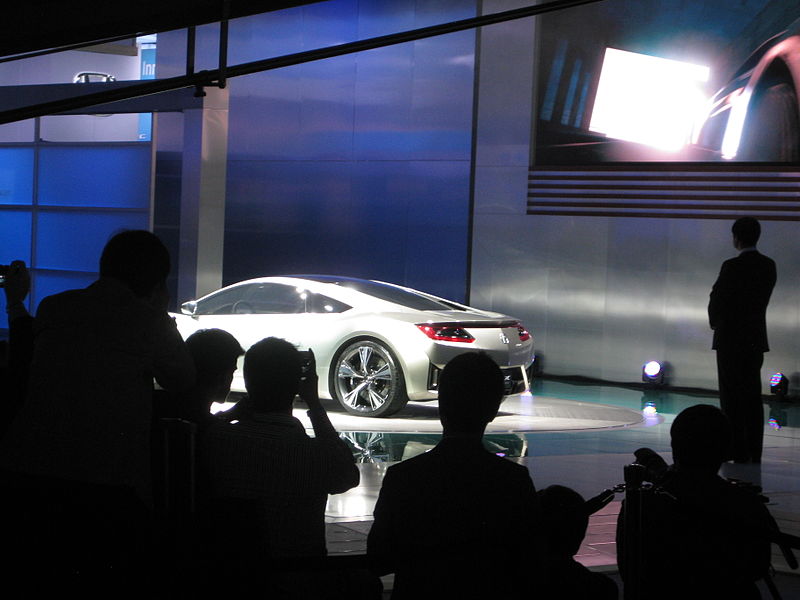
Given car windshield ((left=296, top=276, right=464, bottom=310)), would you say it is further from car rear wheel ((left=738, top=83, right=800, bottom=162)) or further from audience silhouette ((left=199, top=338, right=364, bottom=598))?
audience silhouette ((left=199, top=338, right=364, bottom=598))

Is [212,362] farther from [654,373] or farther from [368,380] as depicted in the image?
[654,373]

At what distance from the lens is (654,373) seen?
15.5 m

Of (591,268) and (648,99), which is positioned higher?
(648,99)

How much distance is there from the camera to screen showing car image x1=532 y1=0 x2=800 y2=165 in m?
14.5

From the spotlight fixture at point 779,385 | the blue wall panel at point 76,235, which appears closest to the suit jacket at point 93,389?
the spotlight fixture at point 779,385

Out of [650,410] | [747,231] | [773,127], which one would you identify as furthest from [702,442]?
[773,127]

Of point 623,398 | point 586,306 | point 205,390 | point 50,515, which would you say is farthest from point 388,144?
point 50,515

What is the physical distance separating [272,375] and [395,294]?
853 cm

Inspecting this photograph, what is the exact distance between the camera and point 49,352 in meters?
3.70

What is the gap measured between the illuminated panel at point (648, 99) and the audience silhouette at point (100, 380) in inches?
488

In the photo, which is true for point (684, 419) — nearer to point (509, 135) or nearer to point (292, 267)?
point (509, 135)

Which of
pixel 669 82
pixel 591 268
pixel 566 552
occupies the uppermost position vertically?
pixel 669 82

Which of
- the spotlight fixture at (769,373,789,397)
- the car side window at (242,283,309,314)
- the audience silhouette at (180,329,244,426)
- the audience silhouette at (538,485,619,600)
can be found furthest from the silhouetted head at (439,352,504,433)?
the spotlight fixture at (769,373,789,397)

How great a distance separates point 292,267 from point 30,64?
7140 millimetres
